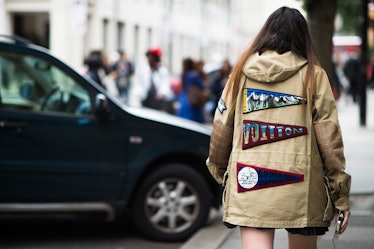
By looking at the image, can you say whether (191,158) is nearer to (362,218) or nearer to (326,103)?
(362,218)

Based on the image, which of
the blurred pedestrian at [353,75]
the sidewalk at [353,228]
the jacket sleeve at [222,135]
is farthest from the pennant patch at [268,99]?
the blurred pedestrian at [353,75]

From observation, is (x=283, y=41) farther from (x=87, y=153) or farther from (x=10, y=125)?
(x=10, y=125)

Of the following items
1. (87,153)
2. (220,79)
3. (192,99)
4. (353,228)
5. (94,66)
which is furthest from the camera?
(220,79)

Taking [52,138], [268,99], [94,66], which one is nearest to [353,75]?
[94,66]

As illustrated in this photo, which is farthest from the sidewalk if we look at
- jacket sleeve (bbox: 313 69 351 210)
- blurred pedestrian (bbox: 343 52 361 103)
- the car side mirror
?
blurred pedestrian (bbox: 343 52 361 103)

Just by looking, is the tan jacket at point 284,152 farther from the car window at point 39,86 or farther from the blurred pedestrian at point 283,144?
the car window at point 39,86

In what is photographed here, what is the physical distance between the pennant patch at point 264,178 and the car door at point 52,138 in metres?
3.60

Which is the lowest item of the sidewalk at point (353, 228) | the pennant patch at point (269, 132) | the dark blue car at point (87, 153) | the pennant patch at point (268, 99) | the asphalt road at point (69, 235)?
the asphalt road at point (69, 235)

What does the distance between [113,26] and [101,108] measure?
28.1m

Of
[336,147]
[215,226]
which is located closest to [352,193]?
[215,226]

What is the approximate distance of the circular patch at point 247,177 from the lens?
13.1ft

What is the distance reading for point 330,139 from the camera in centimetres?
402

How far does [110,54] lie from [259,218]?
31.3 m

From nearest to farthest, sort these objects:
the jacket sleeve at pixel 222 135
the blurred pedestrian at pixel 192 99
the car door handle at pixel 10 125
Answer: the jacket sleeve at pixel 222 135, the car door handle at pixel 10 125, the blurred pedestrian at pixel 192 99
